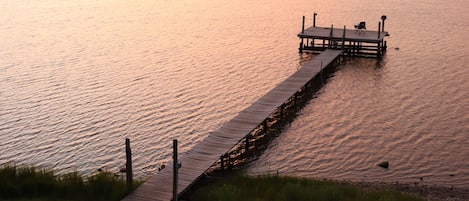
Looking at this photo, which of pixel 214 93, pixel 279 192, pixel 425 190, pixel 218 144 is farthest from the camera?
Result: pixel 214 93

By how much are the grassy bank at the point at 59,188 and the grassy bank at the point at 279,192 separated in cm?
262

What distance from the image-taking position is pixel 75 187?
814 inches

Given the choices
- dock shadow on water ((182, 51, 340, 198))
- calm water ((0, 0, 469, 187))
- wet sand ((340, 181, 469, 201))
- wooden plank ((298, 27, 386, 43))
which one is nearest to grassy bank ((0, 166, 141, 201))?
dock shadow on water ((182, 51, 340, 198))

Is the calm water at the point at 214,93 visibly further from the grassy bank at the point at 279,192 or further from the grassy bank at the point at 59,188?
the grassy bank at the point at 59,188

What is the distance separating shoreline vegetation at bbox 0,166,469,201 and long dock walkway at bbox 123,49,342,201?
0.49m

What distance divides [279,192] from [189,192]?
119 inches

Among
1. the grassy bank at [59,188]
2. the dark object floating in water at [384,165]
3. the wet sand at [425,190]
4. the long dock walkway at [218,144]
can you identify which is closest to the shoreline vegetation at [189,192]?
the grassy bank at [59,188]

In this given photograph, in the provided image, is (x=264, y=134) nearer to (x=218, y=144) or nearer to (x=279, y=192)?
(x=218, y=144)

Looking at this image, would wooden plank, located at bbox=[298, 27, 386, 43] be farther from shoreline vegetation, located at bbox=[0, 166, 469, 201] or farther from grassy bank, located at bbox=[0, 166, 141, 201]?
grassy bank, located at bbox=[0, 166, 141, 201]

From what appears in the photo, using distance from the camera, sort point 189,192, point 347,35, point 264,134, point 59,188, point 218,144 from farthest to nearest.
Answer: point 347,35, point 264,134, point 218,144, point 189,192, point 59,188

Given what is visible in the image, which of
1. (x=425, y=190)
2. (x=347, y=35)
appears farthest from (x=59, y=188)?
(x=347, y=35)

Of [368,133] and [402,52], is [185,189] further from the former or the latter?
[402,52]

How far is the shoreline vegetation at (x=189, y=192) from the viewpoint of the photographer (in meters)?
20.5

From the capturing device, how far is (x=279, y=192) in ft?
69.2
